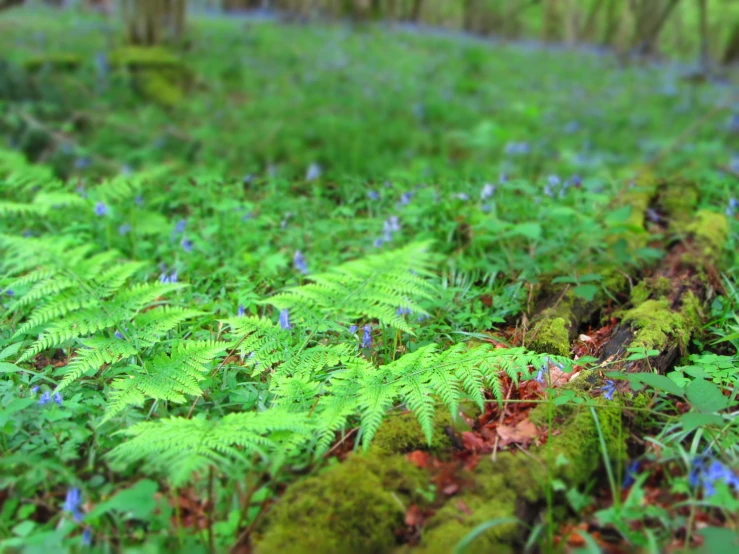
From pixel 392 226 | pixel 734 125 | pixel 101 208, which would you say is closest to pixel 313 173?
pixel 392 226

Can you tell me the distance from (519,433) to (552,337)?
2.16ft

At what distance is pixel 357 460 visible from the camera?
1.80m

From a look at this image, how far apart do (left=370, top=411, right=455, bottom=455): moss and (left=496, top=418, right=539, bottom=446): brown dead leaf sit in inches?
6.7

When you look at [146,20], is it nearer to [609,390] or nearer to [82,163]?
[82,163]

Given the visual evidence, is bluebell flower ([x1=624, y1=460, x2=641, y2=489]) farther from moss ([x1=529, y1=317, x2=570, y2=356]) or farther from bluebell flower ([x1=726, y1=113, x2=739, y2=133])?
bluebell flower ([x1=726, y1=113, x2=739, y2=133])

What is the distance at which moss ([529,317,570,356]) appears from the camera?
2.45 m

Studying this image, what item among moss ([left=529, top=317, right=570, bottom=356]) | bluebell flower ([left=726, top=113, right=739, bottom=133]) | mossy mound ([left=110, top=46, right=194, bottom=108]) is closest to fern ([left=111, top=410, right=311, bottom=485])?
moss ([left=529, top=317, right=570, bottom=356])

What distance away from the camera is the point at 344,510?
1635 mm

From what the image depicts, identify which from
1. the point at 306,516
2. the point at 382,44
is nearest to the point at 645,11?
the point at 382,44

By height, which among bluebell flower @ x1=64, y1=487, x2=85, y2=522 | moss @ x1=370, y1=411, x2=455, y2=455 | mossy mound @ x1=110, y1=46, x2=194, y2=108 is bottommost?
bluebell flower @ x1=64, y1=487, x2=85, y2=522

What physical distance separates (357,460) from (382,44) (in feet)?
39.0

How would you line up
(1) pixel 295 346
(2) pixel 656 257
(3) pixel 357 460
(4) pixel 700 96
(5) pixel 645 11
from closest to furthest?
1. (3) pixel 357 460
2. (1) pixel 295 346
3. (2) pixel 656 257
4. (4) pixel 700 96
5. (5) pixel 645 11

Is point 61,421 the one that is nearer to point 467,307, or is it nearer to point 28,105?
point 467,307

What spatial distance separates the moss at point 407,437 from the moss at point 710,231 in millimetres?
2007
